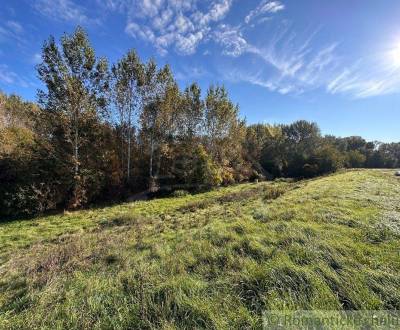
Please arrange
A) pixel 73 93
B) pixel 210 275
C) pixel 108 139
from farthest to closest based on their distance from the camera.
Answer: pixel 108 139
pixel 73 93
pixel 210 275

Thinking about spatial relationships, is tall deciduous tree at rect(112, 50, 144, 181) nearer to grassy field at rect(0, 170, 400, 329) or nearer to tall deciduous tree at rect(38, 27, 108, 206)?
tall deciduous tree at rect(38, 27, 108, 206)

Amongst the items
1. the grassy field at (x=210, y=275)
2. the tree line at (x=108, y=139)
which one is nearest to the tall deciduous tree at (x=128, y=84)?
the tree line at (x=108, y=139)

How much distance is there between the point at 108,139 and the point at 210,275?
18.5 m

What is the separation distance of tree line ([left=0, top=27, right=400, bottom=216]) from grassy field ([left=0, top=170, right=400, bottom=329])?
835 cm

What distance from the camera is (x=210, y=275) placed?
3887 millimetres

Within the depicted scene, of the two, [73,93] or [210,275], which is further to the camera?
[73,93]

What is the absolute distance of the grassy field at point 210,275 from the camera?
9.62 ft

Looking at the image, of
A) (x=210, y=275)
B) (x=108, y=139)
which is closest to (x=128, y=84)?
(x=108, y=139)

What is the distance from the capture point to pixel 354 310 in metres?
2.73

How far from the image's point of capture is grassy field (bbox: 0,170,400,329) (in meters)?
2.93

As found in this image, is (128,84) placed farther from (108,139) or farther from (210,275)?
(210,275)

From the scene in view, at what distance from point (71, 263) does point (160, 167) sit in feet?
59.6

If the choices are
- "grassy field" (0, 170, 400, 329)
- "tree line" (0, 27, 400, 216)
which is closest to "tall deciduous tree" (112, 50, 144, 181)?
"tree line" (0, 27, 400, 216)

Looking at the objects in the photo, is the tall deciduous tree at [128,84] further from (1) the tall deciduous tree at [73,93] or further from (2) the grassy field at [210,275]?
(2) the grassy field at [210,275]
